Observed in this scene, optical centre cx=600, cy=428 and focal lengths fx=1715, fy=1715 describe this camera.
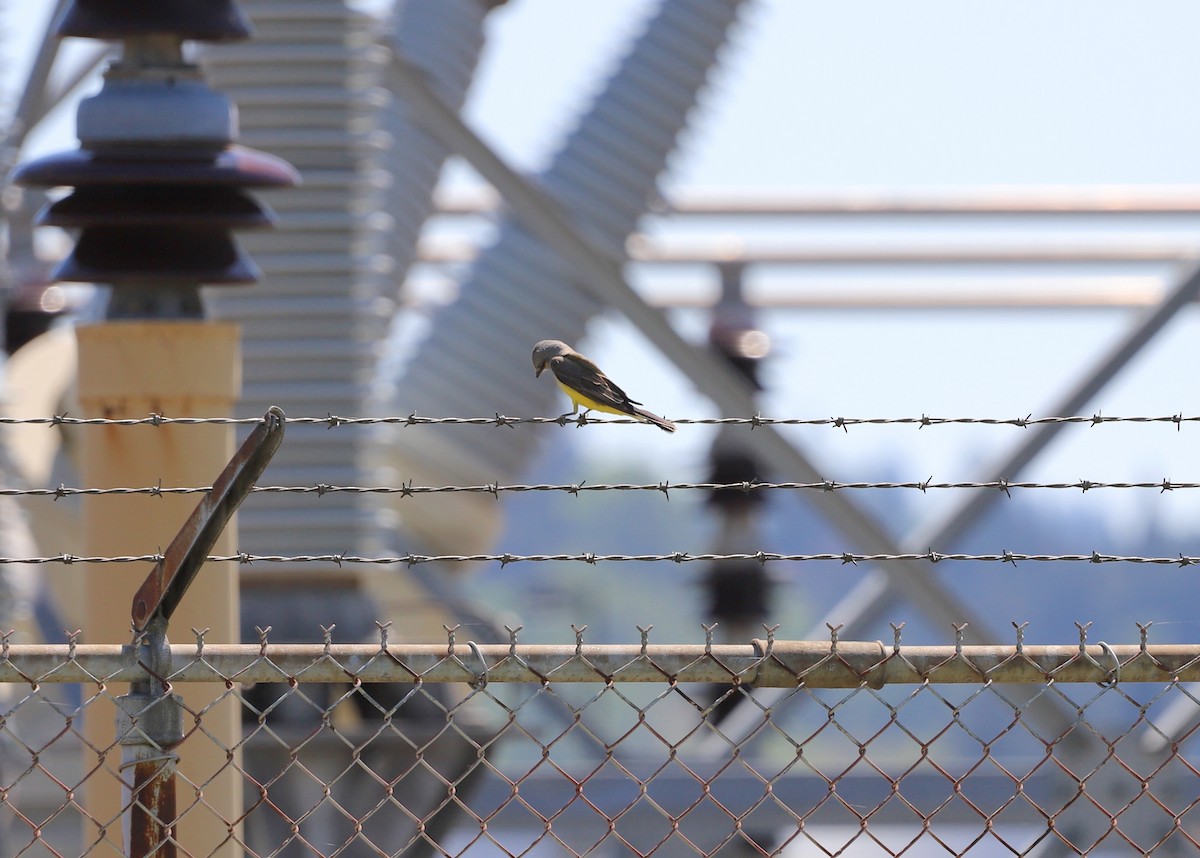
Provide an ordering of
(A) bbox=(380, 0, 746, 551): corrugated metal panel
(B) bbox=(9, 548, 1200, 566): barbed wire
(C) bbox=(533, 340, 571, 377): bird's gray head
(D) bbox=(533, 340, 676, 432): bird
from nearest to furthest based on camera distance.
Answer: (B) bbox=(9, 548, 1200, 566): barbed wire, (D) bbox=(533, 340, 676, 432): bird, (C) bbox=(533, 340, 571, 377): bird's gray head, (A) bbox=(380, 0, 746, 551): corrugated metal panel

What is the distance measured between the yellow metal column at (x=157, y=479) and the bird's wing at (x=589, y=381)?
85 centimetres

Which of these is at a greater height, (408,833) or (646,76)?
(646,76)

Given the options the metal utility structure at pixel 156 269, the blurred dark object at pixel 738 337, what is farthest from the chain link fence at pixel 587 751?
the blurred dark object at pixel 738 337

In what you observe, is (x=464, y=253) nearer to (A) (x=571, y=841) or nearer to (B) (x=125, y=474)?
(A) (x=571, y=841)

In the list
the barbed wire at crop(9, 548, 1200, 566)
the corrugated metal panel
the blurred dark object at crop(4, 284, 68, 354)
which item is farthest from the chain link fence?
the blurred dark object at crop(4, 284, 68, 354)

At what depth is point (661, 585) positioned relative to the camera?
76.9 m

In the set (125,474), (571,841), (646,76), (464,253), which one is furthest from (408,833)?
(464,253)

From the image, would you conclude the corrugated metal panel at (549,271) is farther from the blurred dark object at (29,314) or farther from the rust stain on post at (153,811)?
the rust stain on post at (153,811)

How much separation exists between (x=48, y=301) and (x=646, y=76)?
4.71 metres

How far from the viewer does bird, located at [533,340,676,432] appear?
414 cm

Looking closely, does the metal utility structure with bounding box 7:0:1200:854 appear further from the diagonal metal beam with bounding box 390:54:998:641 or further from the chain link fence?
the chain link fence

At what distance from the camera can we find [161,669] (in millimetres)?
2709

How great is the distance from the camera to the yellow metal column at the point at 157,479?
3.95 m

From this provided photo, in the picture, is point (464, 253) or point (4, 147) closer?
point (4, 147)
